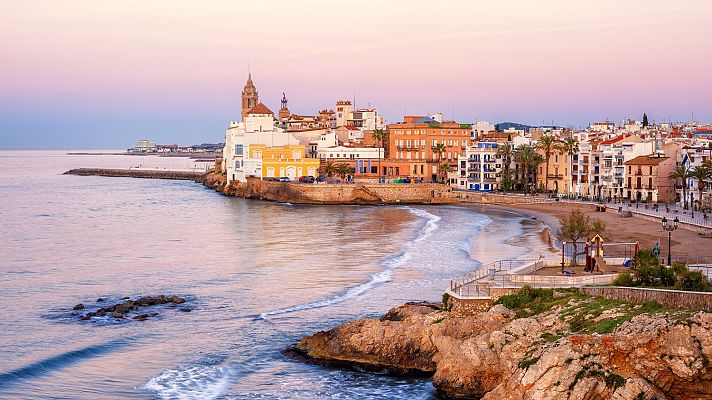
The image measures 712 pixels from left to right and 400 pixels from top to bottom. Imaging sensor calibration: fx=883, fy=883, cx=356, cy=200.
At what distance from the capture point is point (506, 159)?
98.9 m

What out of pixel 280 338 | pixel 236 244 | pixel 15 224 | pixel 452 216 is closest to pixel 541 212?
pixel 452 216

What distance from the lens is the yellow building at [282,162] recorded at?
105 metres

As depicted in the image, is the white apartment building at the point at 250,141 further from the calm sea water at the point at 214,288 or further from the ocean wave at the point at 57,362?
the ocean wave at the point at 57,362

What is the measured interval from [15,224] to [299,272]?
125ft

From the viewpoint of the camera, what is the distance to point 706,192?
66.2m

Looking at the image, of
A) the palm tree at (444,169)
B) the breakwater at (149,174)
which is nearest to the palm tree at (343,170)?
the palm tree at (444,169)

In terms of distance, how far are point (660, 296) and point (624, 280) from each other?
8.73 ft

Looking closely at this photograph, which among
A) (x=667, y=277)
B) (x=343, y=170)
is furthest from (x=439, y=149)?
(x=667, y=277)

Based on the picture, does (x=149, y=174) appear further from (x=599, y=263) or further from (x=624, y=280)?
(x=624, y=280)

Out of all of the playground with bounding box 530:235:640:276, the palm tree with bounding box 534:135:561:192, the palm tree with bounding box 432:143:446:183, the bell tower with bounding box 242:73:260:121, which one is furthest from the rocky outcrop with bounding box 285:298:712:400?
the bell tower with bounding box 242:73:260:121

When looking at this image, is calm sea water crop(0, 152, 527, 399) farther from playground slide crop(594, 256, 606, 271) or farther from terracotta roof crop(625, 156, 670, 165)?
terracotta roof crop(625, 156, 670, 165)

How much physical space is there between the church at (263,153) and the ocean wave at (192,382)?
260 ft

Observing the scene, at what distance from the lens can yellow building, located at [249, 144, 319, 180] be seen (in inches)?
4117

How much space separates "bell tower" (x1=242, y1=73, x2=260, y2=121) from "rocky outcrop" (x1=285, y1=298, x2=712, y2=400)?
120569 millimetres
